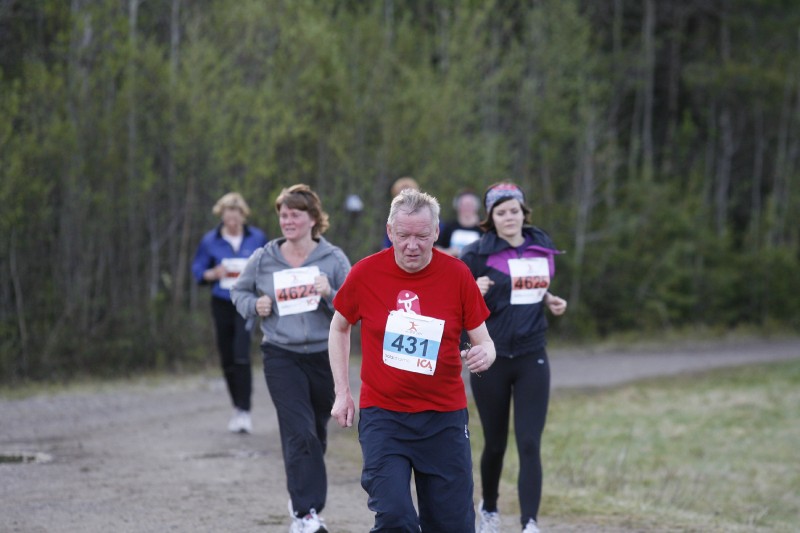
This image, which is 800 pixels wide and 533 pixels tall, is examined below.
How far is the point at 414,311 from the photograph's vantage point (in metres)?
5.39

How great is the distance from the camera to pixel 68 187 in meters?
16.0

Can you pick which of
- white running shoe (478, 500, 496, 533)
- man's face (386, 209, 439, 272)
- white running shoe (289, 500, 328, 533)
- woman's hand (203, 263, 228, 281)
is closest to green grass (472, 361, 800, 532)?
white running shoe (478, 500, 496, 533)

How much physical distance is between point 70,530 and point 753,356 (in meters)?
18.6

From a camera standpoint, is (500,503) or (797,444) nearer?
(500,503)

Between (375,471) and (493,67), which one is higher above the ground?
→ (493,67)

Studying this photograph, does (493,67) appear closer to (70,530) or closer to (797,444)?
(797,444)

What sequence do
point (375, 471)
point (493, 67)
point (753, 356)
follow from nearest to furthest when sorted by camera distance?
point (375, 471) → point (753, 356) → point (493, 67)


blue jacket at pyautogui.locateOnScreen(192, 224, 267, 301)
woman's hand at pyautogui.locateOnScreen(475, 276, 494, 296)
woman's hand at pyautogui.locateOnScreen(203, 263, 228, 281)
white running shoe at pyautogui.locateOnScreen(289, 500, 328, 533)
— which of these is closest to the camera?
white running shoe at pyautogui.locateOnScreen(289, 500, 328, 533)

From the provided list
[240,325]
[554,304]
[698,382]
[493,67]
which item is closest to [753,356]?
[698,382]

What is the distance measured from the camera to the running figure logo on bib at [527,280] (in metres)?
7.20

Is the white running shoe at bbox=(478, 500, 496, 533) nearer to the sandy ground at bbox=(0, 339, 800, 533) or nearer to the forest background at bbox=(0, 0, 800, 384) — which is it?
the sandy ground at bbox=(0, 339, 800, 533)

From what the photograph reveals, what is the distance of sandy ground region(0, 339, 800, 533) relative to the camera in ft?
24.9

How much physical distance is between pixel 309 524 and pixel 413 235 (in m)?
2.38

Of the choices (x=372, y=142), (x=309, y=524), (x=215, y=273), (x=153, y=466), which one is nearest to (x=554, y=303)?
(x=309, y=524)
